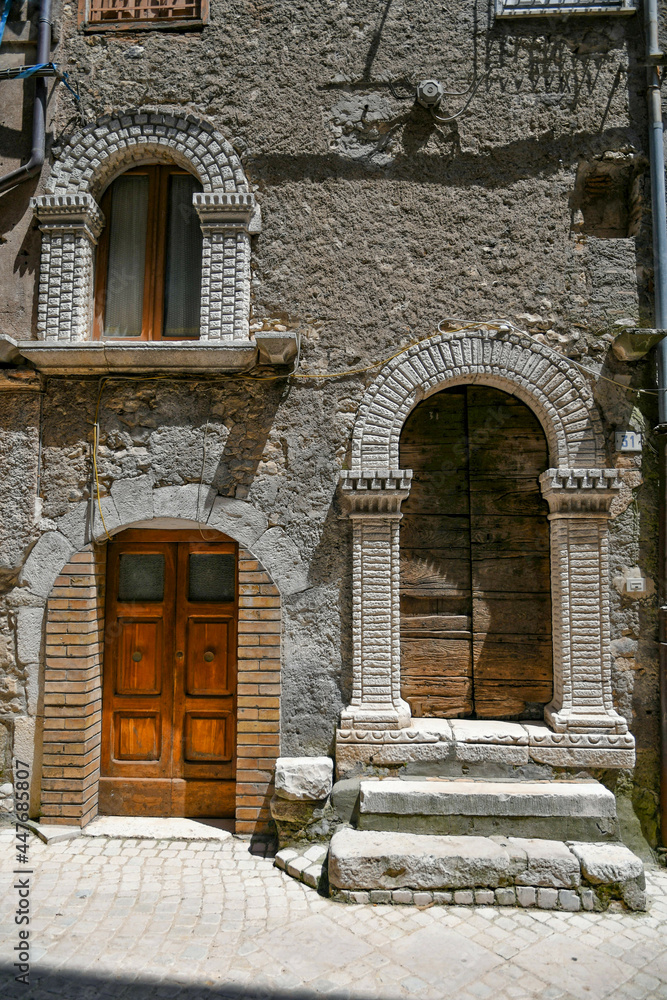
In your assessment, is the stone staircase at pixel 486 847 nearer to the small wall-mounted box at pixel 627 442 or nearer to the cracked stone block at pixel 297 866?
the cracked stone block at pixel 297 866

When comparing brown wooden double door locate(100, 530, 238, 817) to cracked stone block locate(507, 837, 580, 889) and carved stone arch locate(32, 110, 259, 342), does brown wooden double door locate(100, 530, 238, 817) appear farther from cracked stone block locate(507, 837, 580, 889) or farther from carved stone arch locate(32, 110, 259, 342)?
cracked stone block locate(507, 837, 580, 889)

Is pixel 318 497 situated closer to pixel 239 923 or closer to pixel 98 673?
pixel 98 673

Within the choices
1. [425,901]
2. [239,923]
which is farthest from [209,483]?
[425,901]

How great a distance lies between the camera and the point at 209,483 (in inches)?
165

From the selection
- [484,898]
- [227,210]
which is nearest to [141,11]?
[227,210]

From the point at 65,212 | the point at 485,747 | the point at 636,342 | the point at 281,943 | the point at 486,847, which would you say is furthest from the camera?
the point at 65,212

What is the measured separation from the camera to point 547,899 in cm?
336

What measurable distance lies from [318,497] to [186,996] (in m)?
2.71

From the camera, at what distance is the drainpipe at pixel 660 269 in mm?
3953

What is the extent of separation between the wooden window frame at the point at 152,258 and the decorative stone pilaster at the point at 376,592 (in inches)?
69.5

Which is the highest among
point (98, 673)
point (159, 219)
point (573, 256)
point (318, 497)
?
point (159, 219)

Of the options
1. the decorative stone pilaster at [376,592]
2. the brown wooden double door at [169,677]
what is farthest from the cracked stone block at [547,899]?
the brown wooden double door at [169,677]

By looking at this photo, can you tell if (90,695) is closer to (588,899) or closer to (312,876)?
(312,876)

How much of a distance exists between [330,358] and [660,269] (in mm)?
2341
